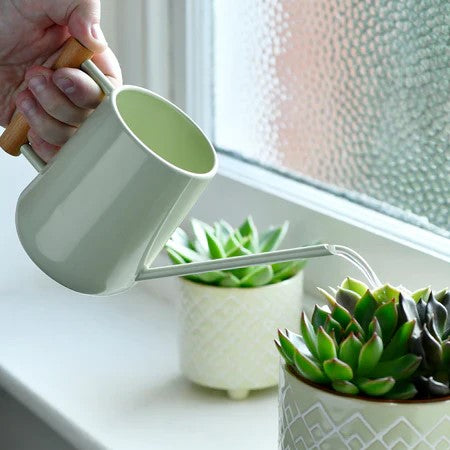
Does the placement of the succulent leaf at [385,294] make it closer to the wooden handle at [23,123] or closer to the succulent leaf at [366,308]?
the succulent leaf at [366,308]

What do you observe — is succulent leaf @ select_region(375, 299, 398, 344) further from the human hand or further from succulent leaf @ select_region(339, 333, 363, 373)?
the human hand

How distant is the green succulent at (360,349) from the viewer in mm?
712

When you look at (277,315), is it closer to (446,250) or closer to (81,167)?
(446,250)

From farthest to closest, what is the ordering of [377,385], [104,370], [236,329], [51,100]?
[104,370]
[236,329]
[51,100]
[377,385]

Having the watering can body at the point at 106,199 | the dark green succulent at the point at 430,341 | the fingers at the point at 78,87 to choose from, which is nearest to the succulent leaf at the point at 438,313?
the dark green succulent at the point at 430,341

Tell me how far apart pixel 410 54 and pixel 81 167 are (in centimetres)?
42

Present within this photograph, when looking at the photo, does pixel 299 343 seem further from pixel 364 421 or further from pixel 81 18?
pixel 81 18

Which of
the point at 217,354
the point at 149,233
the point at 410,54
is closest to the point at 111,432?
the point at 217,354

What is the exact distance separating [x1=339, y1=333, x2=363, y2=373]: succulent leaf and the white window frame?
280 mm

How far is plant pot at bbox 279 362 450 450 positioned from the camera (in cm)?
71

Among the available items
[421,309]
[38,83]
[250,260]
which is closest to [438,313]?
[421,309]

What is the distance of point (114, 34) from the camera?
1340 millimetres

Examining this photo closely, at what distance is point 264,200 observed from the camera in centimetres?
119

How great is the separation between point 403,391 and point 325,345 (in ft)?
0.20
